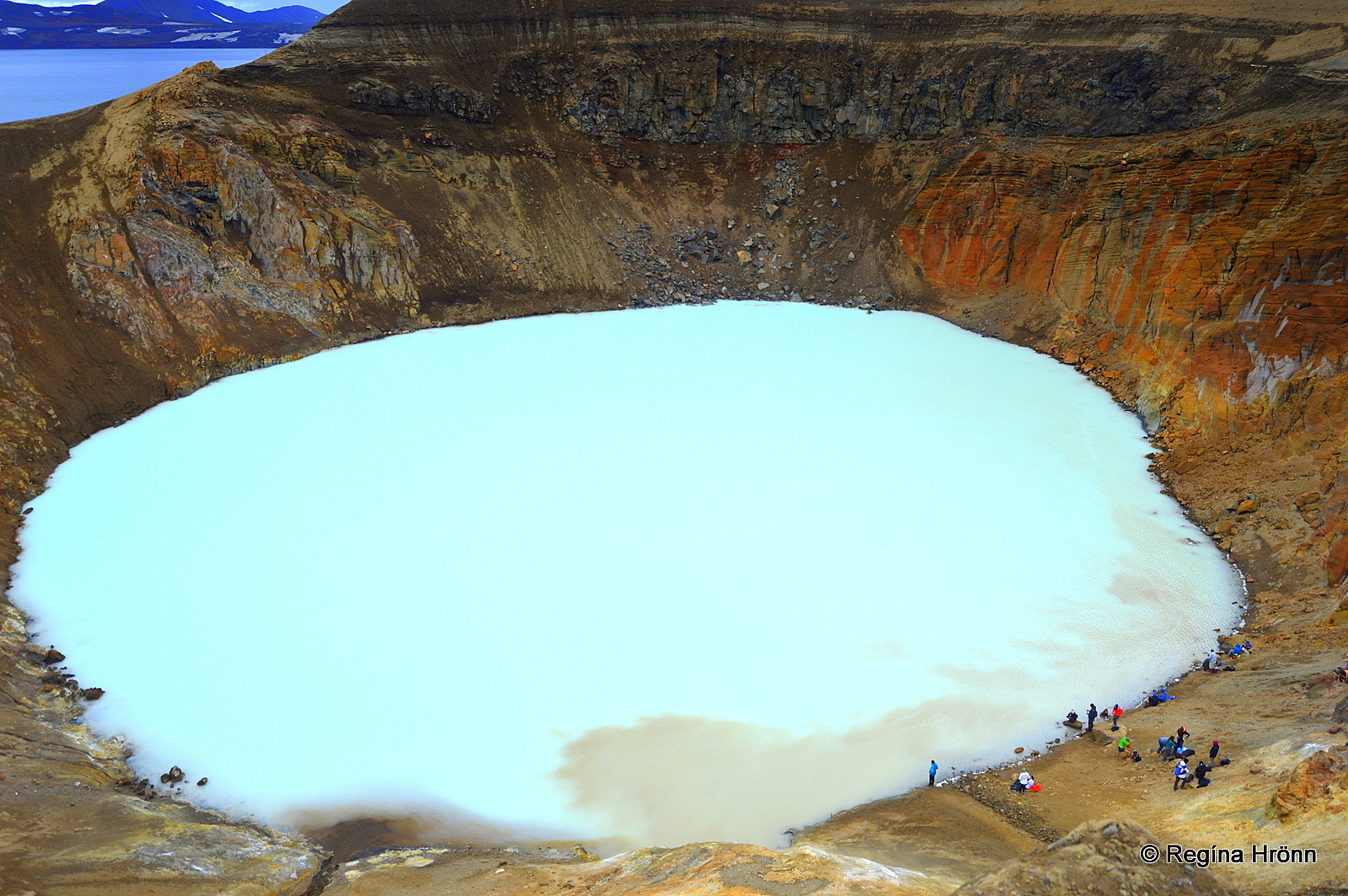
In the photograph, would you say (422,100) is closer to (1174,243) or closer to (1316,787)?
(1174,243)

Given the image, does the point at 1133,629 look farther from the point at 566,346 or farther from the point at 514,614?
the point at 566,346

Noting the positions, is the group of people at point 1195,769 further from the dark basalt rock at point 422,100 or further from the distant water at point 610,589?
the dark basalt rock at point 422,100

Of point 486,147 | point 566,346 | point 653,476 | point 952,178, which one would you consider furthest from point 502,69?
point 653,476

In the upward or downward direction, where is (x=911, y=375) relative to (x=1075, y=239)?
downward

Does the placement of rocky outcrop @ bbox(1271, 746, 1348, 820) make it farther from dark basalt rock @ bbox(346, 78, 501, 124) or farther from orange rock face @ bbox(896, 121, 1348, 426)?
dark basalt rock @ bbox(346, 78, 501, 124)

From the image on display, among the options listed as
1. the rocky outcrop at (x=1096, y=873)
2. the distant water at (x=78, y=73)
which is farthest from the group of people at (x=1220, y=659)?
the distant water at (x=78, y=73)

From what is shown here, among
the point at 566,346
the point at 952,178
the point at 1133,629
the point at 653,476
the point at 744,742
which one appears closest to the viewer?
the point at 744,742
